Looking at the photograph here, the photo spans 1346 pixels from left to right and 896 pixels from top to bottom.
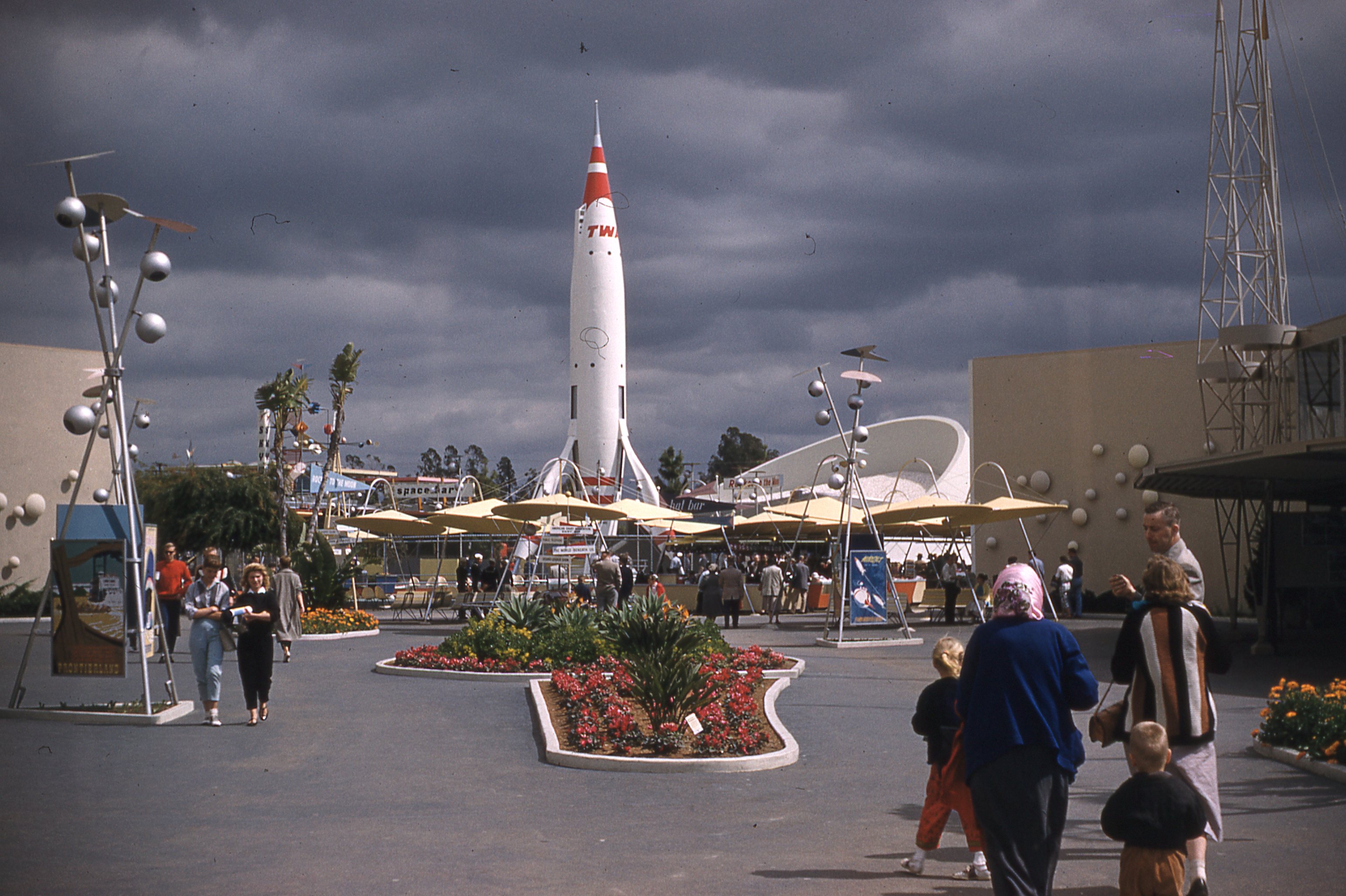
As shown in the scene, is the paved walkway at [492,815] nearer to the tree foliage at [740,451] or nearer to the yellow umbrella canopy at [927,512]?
the yellow umbrella canopy at [927,512]

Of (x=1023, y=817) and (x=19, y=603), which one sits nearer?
(x=1023, y=817)

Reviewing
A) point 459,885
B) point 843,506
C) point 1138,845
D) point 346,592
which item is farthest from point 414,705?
point 346,592

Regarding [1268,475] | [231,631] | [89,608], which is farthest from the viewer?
[1268,475]

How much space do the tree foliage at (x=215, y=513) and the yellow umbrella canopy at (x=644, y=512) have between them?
13.9 meters

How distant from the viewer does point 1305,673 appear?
16.5m

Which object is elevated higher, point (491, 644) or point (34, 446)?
point (34, 446)

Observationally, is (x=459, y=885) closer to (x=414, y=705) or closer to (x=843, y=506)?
(x=414, y=705)

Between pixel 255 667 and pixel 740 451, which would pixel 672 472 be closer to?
pixel 740 451

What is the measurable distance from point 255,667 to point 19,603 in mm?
22699

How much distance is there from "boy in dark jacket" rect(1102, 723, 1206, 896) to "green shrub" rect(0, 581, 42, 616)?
30634 millimetres

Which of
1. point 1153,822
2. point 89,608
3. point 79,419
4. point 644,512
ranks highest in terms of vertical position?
point 79,419

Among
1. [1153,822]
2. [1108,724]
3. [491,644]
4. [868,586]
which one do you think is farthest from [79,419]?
[868,586]

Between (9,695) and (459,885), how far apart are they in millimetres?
9345

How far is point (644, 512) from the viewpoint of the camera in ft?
97.4
